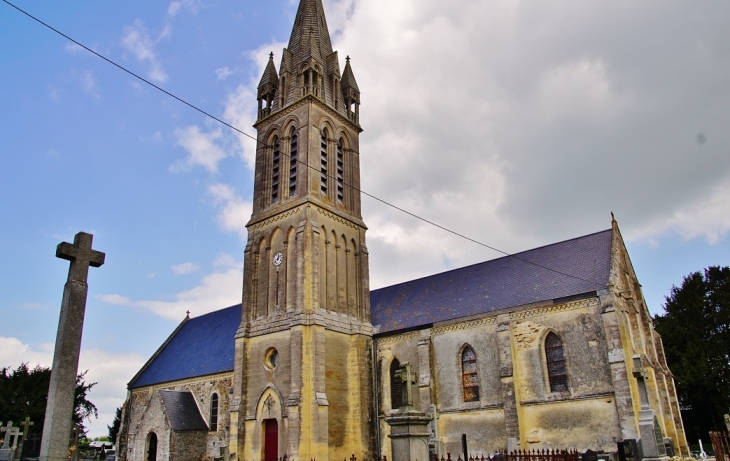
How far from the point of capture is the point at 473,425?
74.5ft

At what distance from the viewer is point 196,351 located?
36.7 m

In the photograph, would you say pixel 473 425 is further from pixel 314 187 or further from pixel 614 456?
pixel 314 187

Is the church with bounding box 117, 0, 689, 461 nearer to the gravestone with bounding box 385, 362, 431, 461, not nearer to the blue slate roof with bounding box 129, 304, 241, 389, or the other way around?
the blue slate roof with bounding box 129, 304, 241, 389

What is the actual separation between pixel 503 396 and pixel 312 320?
8.97 m

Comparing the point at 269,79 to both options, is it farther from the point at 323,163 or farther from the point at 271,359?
the point at 271,359

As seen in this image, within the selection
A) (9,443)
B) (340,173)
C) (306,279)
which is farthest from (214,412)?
(340,173)

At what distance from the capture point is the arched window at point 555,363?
2139 cm

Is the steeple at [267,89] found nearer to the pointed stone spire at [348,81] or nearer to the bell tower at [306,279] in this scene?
the bell tower at [306,279]

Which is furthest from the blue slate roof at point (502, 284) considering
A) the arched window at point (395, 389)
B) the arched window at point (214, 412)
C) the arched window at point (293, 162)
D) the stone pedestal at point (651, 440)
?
the arched window at point (214, 412)

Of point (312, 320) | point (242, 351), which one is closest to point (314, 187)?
point (312, 320)

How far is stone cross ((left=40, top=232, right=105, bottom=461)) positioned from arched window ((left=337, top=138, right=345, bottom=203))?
→ 20396 millimetres

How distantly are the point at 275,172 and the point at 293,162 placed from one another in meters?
1.47

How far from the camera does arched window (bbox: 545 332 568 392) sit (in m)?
21.4

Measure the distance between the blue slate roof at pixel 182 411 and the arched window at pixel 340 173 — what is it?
15.3 metres
